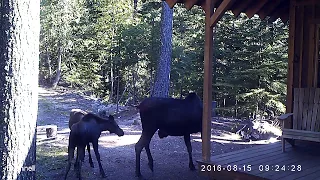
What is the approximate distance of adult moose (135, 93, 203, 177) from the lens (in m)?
5.84

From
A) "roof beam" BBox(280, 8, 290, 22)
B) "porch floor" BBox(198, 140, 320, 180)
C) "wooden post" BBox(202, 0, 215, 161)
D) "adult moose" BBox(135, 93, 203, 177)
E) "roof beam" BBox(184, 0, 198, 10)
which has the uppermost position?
"roof beam" BBox(280, 8, 290, 22)

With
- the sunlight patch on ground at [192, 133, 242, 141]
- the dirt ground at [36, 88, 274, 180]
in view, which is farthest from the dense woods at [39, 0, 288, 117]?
the sunlight patch on ground at [192, 133, 242, 141]

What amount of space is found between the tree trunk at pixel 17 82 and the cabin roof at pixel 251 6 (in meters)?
2.26

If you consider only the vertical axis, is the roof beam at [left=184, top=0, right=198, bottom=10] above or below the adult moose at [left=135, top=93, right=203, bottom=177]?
above

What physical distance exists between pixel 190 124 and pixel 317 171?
228 cm

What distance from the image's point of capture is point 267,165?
4656 millimetres

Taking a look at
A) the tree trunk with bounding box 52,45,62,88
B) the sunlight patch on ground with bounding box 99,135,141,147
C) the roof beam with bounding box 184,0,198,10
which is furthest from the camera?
the tree trunk with bounding box 52,45,62,88

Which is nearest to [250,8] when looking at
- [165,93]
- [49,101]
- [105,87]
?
[165,93]

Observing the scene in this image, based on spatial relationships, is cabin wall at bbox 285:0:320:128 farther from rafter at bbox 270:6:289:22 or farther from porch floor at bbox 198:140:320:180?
porch floor at bbox 198:140:320:180

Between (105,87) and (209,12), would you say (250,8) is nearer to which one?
(209,12)

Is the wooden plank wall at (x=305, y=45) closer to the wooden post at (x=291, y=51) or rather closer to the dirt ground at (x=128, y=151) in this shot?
the wooden post at (x=291, y=51)

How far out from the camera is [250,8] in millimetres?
5840

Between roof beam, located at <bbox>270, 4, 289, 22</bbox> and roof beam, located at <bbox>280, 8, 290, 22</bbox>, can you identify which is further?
roof beam, located at <bbox>280, 8, 290, 22</bbox>

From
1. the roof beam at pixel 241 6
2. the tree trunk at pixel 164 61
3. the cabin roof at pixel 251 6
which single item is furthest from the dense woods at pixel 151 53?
the roof beam at pixel 241 6
